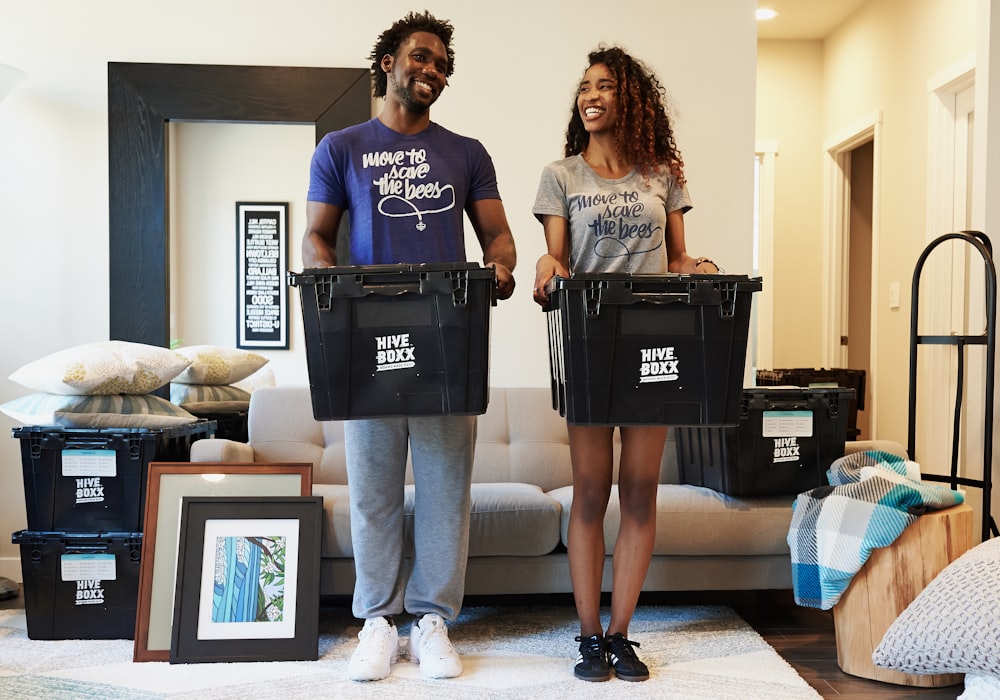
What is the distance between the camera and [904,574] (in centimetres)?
233

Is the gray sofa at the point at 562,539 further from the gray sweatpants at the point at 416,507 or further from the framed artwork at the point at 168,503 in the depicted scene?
the gray sweatpants at the point at 416,507

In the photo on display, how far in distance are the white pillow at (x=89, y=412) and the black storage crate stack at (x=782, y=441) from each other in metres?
1.73

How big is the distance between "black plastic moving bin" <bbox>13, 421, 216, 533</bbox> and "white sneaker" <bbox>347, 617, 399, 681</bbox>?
85 cm

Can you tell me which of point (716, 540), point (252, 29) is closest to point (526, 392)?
point (716, 540)

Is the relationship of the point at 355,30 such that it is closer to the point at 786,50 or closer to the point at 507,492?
the point at 507,492

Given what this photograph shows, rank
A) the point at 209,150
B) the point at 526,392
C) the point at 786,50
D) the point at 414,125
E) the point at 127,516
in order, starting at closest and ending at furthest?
the point at 414,125
the point at 127,516
the point at 526,392
the point at 209,150
the point at 786,50

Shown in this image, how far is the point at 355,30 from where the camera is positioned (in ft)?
11.9

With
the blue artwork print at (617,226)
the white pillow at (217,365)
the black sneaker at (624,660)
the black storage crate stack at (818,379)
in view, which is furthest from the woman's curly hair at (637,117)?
the black storage crate stack at (818,379)

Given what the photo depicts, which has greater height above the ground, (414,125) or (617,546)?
(414,125)

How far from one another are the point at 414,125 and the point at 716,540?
4.97 feet

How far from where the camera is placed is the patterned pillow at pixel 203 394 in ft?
11.3

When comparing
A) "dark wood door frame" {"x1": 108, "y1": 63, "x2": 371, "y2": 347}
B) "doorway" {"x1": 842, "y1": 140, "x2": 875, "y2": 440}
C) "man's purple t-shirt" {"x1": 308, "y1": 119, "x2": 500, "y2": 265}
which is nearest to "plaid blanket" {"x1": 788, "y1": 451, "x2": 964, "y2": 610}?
"man's purple t-shirt" {"x1": 308, "y1": 119, "x2": 500, "y2": 265}

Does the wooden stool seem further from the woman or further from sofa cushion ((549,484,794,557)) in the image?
the woman

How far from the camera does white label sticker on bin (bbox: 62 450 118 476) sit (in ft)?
8.99
